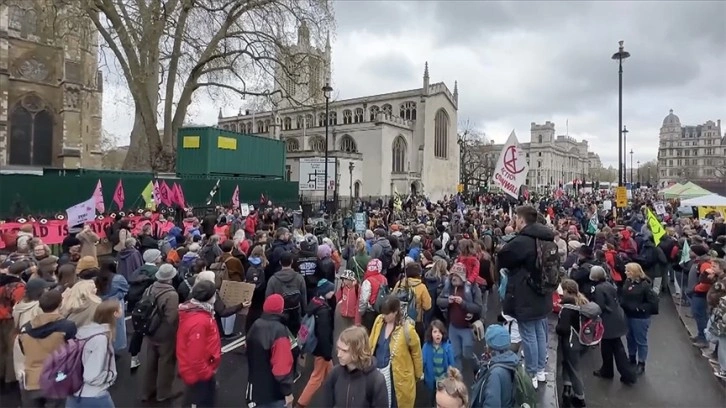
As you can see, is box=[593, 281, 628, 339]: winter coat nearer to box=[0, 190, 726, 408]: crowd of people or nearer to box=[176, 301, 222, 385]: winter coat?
box=[0, 190, 726, 408]: crowd of people

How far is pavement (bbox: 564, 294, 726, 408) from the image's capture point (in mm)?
5441

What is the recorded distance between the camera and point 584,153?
146m

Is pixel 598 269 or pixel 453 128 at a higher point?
pixel 453 128

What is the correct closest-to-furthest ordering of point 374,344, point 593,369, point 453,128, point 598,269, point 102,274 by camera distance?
point 374,344, point 102,274, point 598,269, point 593,369, point 453,128

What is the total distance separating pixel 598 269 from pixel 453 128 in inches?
2063

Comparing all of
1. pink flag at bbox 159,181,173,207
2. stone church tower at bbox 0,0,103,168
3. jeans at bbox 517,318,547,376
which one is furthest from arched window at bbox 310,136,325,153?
jeans at bbox 517,318,547,376

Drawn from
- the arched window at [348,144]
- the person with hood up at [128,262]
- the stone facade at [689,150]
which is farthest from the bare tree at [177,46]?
the stone facade at [689,150]

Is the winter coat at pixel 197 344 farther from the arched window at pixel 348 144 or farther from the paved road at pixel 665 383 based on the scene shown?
the arched window at pixel 348 144

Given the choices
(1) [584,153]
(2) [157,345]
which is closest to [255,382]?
(2) [157,345]

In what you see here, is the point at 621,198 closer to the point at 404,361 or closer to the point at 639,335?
the point at 639,335

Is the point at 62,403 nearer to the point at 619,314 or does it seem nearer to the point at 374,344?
the point at 374,344

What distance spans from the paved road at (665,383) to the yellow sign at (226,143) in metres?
20.7

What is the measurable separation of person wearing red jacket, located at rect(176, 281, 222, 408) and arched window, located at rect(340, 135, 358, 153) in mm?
44349

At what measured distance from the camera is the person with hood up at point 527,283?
4688mm
